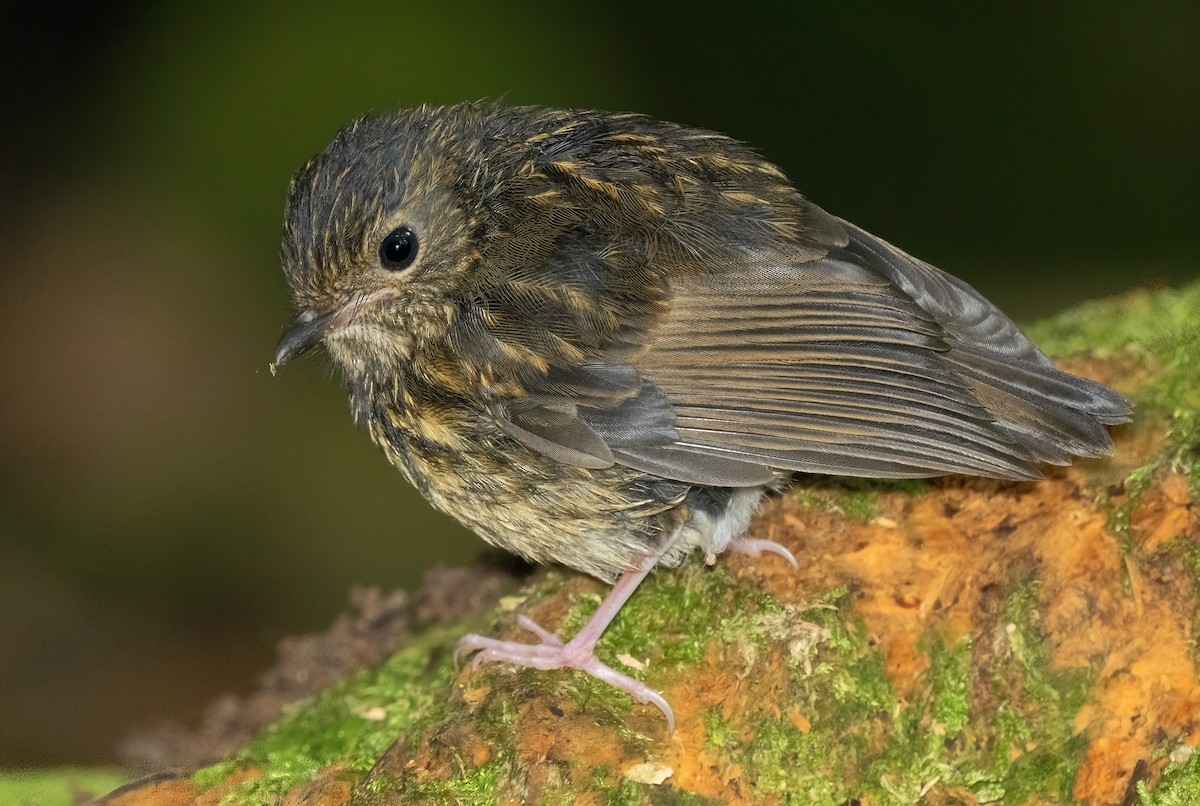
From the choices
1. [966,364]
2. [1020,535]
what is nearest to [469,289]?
[966,364]

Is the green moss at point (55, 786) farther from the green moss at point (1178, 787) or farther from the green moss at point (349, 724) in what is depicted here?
the green moss at point (1178, 787)

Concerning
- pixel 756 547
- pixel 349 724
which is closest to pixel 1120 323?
pixel 756 547

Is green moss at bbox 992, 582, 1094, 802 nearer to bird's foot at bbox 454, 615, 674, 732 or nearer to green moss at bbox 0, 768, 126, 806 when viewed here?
bird's foot at bbox 454, 615, 674, 732

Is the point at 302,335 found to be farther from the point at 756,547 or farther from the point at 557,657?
the point at 756,547

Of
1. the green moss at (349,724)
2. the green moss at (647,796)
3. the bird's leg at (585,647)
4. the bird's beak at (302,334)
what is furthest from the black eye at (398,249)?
the green moss at (647,796)

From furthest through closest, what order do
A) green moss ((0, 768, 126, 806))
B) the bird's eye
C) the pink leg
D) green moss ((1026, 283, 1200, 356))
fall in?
green moss ((1026, 283, 1200, 356))
the pink leg
the bird's eye
green moss ((0, 768, 126, 806))

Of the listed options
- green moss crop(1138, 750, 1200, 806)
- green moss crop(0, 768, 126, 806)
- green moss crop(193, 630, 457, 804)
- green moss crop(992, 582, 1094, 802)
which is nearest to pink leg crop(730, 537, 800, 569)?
green moss crop(992, 582, 1094, 802)
